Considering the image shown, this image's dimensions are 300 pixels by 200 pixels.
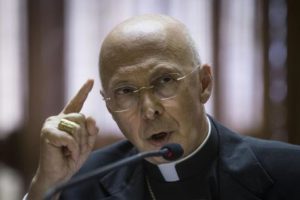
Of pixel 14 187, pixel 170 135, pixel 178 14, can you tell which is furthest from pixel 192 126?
pixel 14 187

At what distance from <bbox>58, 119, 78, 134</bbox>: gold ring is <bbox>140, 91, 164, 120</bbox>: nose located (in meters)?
0.23

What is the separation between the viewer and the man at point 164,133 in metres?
1.79

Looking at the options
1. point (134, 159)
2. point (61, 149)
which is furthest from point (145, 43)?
point (134, 159)

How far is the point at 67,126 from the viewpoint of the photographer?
180 centimetres

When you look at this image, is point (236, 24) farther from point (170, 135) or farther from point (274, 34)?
point (170, 135)

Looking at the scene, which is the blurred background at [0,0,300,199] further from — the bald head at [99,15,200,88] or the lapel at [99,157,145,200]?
the bald head at [99,15,200,88]

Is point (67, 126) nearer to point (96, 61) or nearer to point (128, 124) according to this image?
point (128, 124)

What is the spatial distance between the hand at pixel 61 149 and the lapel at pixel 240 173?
46 cm

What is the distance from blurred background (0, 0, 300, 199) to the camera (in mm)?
3918

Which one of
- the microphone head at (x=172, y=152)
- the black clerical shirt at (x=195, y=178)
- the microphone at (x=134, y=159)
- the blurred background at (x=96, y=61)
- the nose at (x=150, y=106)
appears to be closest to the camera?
the microphone at (x=134, y=159)

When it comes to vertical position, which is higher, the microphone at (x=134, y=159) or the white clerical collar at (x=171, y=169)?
the microphone at (x=134, y=159)

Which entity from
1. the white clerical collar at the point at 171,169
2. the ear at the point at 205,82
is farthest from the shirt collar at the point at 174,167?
the ear at the point at 205,82

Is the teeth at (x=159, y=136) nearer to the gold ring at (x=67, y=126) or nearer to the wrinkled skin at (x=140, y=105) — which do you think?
the wrinkled skin at (x=140, y=105)

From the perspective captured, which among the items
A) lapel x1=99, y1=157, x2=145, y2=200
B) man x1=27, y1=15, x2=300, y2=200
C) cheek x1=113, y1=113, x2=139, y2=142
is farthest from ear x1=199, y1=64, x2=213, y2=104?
lapel x1=99, y1=157, x2=145, y2=200
